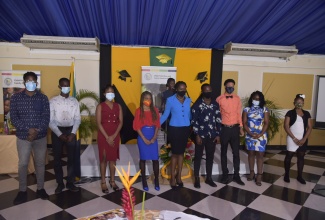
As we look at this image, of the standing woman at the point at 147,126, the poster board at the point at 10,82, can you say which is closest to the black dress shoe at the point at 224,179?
the standing woman at the point at 147,126

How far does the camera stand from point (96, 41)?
16.2 ft

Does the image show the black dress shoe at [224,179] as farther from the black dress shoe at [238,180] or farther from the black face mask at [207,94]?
the black face mask at [207,94]

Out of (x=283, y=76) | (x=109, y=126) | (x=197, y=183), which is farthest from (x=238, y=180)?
(x=283, y=76)

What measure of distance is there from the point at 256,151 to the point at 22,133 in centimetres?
321

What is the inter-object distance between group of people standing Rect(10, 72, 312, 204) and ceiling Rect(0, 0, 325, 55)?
1142 mm

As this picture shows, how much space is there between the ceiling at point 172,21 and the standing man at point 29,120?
1.35 meters

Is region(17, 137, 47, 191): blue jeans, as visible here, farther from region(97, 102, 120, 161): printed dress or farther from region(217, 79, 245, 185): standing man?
region(217, 79, 245, 185): standing man

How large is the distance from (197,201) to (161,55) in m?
3.68

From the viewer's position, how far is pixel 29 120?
2.84 metres

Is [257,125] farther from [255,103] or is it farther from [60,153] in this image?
[60,153]

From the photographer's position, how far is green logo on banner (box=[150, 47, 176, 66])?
5.74 m

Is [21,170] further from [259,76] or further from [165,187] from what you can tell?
[259,76]

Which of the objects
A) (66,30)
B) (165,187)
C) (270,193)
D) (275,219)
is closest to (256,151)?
(270,193)

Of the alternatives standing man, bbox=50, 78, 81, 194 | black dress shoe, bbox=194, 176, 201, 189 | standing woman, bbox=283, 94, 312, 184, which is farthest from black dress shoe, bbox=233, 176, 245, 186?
standing man, bbox=50, 78, 81, 194
